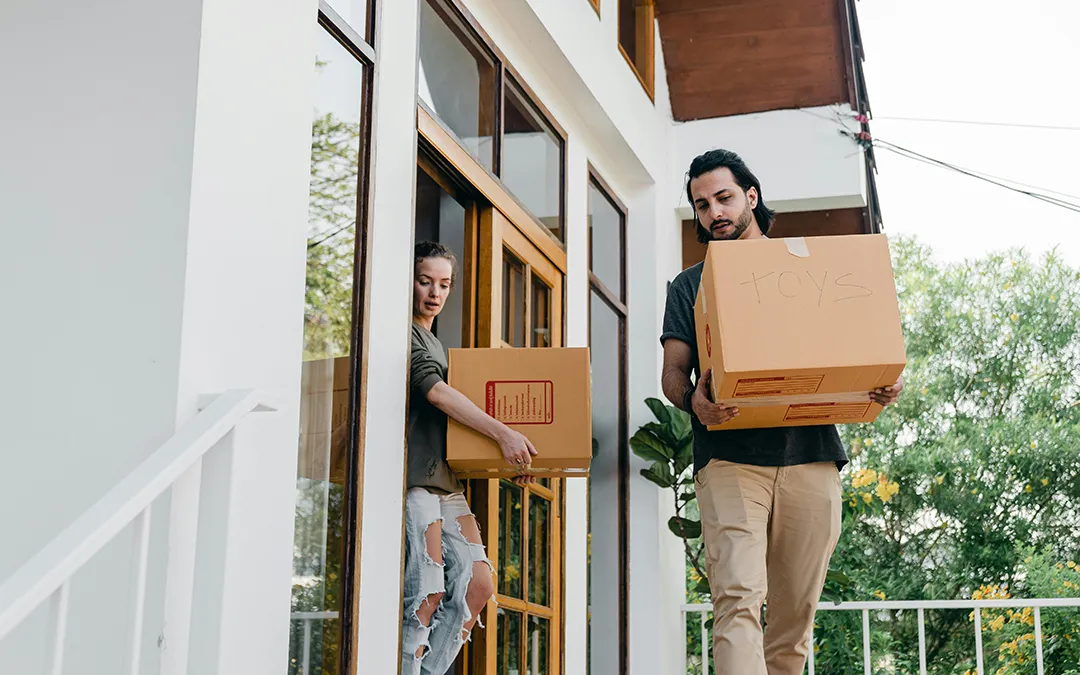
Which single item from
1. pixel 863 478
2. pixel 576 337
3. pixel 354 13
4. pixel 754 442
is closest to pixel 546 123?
pixel 576 337

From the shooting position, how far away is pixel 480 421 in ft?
9.76

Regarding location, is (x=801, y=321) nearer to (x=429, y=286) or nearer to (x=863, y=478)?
(x=429, y=286)

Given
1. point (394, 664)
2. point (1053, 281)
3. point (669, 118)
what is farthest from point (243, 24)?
point (1053, 281)

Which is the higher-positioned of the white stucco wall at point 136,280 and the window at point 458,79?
the window at point 458,79

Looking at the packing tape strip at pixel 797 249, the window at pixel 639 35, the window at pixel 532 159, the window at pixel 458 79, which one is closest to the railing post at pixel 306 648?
the packing tape strip at pixel 797 249

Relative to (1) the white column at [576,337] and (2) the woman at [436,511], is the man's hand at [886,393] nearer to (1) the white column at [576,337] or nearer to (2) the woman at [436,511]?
(2) the woman at [436,511]

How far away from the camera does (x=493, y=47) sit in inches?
151

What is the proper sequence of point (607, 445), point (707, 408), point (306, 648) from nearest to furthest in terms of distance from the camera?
point (306, 648), point (707, 408), point (607, 445)

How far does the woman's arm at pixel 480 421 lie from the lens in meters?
2.95

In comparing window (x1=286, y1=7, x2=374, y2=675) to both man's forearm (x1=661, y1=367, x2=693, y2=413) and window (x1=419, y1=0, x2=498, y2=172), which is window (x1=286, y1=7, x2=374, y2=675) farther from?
man's forearm (x1=661, y1=367, x2=693, y2=413)

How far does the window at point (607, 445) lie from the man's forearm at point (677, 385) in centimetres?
206

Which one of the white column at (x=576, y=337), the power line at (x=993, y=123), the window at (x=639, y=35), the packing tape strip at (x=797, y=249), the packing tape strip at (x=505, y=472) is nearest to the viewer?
the packing tape strip at (x=797, y=249)

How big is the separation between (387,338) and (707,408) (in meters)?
0.77

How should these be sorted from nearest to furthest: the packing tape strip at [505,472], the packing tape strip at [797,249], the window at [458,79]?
the packing tape strip at [797,249] < the packing tape strip at [505,472] < the window at [458,79]
